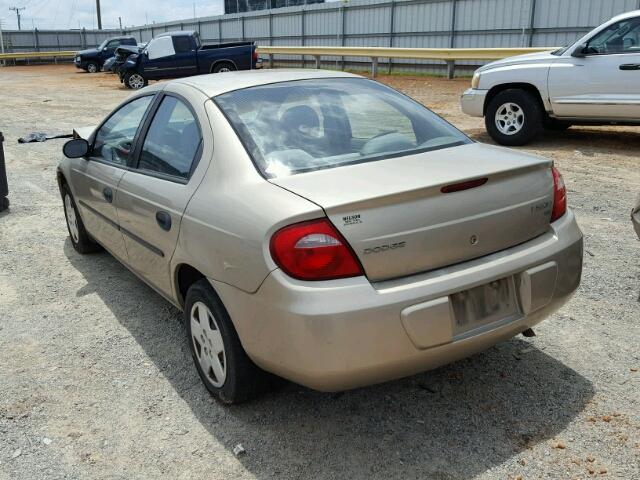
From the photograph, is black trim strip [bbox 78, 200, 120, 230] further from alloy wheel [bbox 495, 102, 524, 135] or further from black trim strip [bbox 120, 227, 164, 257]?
alloy wheel [bbox 495, 102, 524, 135]

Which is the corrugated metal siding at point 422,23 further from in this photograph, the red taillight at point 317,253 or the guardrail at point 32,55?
the red taillight at point 317,253

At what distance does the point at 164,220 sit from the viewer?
11.1ft

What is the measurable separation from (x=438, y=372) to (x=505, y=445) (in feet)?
2.31

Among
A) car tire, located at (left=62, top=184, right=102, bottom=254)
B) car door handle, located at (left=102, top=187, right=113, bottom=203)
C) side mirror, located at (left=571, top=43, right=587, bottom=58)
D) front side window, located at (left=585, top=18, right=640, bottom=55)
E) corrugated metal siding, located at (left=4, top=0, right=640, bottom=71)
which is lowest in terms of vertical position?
car tire, located at (left=62, top=184, right=102, bottom=254)

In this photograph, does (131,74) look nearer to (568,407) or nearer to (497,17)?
→ (497,17)

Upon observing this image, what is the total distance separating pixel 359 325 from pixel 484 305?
2.04ft

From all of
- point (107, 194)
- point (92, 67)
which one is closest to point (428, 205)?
point (107, 194)

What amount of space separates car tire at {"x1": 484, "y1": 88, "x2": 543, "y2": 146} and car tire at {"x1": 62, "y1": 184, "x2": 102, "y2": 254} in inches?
259

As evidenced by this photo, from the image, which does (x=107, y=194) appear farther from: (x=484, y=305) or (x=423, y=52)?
(x=423, y=52)

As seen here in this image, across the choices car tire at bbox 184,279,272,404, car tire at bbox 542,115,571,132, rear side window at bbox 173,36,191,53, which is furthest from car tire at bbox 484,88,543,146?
rear side window at bbox 173,36,191,53

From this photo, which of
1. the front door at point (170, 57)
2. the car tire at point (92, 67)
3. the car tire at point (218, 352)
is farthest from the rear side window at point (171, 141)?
the car tire at point (92, 67)

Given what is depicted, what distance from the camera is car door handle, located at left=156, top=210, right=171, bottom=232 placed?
3.32 metres

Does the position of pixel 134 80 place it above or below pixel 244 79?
below

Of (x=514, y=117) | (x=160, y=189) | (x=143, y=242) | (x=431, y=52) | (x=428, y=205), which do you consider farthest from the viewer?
(x=431, y=52)
